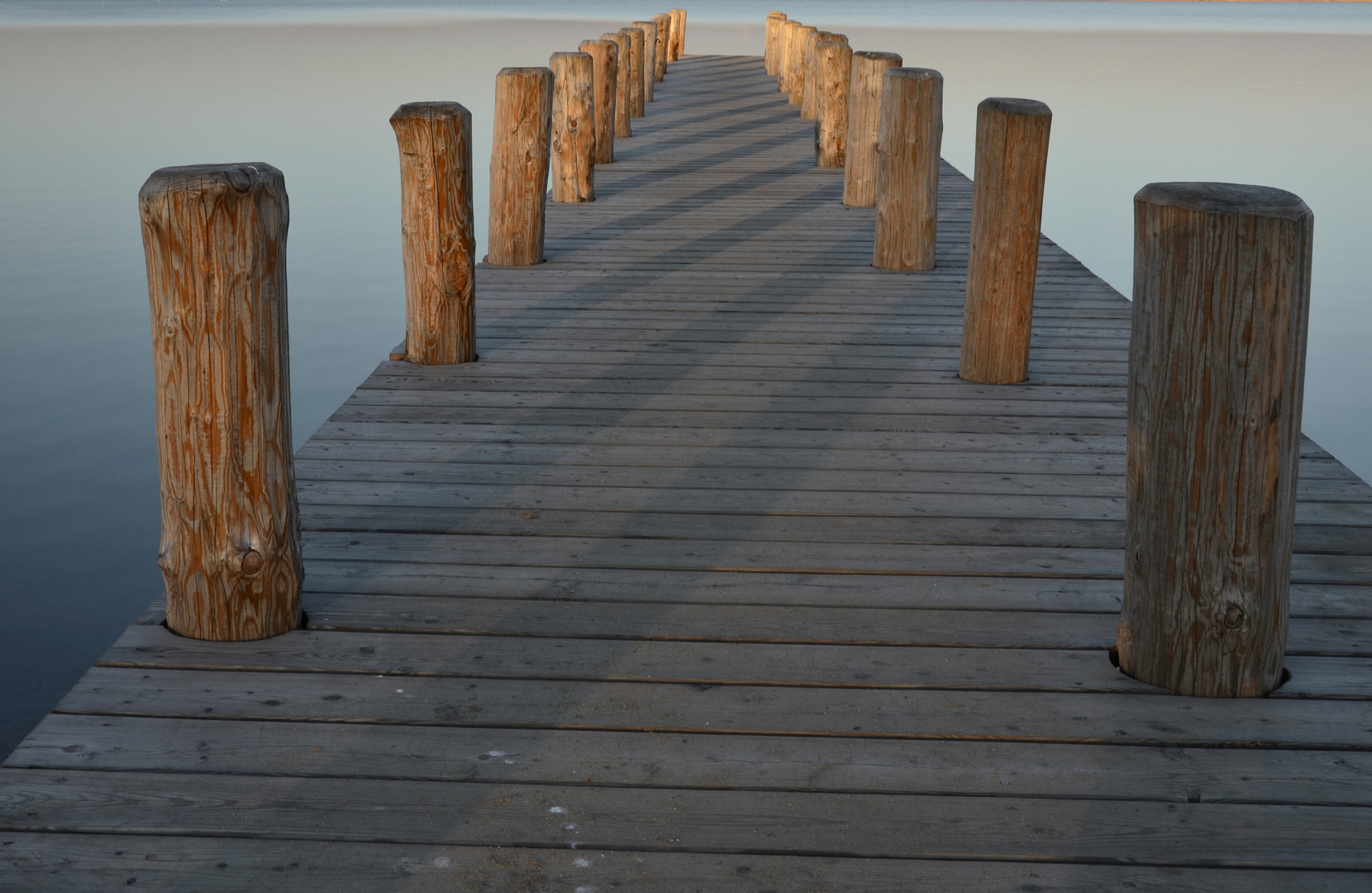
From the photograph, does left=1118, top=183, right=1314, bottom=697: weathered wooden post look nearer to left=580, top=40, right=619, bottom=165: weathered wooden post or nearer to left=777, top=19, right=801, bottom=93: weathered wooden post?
left=580, top=40, right=619, bottom=165: weathered wooden post

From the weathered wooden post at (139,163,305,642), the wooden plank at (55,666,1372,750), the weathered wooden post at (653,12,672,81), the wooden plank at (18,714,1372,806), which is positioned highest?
the weathered wooden post at (653,12,672,81)

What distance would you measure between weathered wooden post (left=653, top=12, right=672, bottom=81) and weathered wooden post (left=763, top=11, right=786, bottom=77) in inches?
68.1

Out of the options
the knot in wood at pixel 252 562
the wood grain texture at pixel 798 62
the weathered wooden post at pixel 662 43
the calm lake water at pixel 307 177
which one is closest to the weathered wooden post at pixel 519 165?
the calm lake water at pixel 307 177

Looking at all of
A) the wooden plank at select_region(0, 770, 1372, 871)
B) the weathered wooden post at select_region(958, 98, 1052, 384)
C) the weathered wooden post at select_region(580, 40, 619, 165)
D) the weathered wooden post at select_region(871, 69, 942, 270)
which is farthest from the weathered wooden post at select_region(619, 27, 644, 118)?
the wooden plank at select_region(0, 770, 1372, 871)

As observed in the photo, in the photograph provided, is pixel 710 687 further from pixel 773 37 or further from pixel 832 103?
pixel 773 37

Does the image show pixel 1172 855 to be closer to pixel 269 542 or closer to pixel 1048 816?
pixel 1048 816

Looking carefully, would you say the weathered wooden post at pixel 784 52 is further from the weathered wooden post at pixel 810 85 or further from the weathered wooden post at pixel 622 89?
the weathered wooden post at pixel 622 89

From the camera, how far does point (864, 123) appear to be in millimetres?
7770

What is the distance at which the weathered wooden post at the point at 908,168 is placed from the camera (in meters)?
6.04

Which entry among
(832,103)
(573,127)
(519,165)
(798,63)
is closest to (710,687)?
(519,165)

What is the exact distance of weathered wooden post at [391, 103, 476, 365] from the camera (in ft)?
15.1

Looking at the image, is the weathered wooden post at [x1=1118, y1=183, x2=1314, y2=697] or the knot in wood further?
the knot in wood

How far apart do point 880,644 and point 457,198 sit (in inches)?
107

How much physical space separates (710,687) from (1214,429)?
112 centimetres
